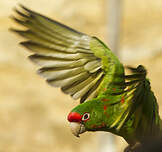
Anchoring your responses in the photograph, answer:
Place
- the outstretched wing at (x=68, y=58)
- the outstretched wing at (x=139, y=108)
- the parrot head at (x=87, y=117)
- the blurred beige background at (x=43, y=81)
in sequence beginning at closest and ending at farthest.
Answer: the outstretched wing at (x=139, y=108)
the parrot head at (x=87, y=117)
the outstretched wing at (x=68, y=58)
the blurred beige background at (x=43, y=81)

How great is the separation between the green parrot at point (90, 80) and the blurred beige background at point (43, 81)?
3.32 metres

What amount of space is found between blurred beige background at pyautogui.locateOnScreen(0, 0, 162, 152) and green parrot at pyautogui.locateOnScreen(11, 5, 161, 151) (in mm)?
3320

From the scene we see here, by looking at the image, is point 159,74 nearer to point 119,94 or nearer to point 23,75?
point 23,75

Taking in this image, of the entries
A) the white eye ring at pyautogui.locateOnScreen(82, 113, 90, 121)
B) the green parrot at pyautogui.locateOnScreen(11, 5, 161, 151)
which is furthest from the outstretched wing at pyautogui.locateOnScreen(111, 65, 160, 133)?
the white eye ring at pyautogui.locateOnScreen(82, 113, 90, 121)

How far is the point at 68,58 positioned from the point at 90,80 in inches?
7.6

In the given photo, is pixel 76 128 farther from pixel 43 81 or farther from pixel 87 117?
pixel 43 81

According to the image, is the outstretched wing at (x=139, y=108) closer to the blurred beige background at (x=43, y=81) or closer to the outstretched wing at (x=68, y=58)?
the outstretched wing at (x=68, y=58)

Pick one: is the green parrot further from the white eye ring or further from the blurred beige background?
the blurred beige background

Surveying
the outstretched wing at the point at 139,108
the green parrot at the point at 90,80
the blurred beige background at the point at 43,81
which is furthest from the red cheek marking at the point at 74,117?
the blurred beige background at the point at 43,81

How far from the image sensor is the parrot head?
2.12 m

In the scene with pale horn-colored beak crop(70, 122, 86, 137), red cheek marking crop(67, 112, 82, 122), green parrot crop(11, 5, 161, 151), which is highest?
green parrot crop(11, 5, 161, 151)

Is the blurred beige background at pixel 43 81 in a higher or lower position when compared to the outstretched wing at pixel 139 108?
higher

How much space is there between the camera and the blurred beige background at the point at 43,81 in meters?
6.79

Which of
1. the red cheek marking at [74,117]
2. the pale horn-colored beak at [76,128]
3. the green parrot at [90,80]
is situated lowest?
the pale horn-colored beak at [76,128]
